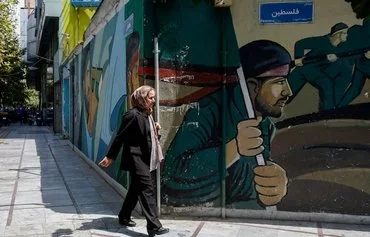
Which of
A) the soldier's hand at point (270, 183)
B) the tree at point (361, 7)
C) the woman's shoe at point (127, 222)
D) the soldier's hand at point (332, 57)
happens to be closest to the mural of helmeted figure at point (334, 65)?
the soldier's hand at point (332, 57)

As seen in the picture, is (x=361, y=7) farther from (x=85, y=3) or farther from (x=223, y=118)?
(x=85, y=3)

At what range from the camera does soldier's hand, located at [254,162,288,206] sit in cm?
670

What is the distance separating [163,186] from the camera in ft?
22.3

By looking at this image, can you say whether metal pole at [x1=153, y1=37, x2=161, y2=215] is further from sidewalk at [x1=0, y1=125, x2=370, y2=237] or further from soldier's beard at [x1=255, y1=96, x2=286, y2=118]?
soldier's beard at [x1=255, y1=96, x2=286, y2=118]

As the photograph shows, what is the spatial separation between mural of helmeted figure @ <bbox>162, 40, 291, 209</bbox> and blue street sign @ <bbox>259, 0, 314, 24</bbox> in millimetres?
315

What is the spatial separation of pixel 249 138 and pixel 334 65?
4.77 feet

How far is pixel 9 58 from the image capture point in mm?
27141

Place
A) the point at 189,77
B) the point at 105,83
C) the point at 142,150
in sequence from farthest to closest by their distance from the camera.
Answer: the point at 105,83 → the point at 189,77 → the point at 142,150

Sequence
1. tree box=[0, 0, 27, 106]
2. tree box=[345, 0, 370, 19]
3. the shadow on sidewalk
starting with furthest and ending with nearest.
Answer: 1. tree box=[0, 0, 27, 106]
2. the shadow on sidewalk
3. tree box=[345, 0, 370, 19]

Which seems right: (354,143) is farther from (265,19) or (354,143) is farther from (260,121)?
(265,19)

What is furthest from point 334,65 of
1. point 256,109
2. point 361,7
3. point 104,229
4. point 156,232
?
point 361,7

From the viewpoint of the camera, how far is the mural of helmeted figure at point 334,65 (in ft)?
21.3

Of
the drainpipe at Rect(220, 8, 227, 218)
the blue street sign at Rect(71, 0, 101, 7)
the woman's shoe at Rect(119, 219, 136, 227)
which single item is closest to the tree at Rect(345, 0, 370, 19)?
the drainpipe at Rect(220, 8, 227, 218)

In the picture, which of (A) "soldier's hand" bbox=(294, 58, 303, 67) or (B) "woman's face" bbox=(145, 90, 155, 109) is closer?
(B) "woman's face" bbox=(145, 90, 155, 109)
